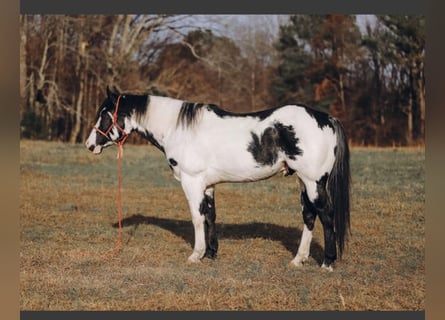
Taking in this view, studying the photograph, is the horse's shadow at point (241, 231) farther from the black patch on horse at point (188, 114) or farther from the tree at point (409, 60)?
the tree at point (409, 60)

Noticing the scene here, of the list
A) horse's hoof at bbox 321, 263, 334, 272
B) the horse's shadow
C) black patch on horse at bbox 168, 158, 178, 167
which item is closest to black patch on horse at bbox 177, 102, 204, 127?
black patch on horse at bbox 168, 158, 178, 167

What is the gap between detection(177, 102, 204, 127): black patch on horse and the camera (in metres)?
6.62

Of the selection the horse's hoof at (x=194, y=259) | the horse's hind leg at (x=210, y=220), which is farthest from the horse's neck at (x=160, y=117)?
the horse's hoof at (x=194, y=259)

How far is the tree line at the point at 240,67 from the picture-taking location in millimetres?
21875

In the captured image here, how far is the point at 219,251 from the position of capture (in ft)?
23.6

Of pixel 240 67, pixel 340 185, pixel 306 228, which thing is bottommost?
pixel 306 228

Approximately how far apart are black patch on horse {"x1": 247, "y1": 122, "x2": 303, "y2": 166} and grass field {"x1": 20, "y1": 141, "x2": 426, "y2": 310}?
1163 millimetres

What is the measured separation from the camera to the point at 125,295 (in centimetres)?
555

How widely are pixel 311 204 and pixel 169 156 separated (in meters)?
1.60

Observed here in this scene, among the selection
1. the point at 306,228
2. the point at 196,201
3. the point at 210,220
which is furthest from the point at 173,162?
the point at 306,228

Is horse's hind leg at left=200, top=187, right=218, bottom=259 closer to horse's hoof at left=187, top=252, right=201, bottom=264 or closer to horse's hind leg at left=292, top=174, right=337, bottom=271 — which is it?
horse's hoof at left=187, top=252, right=201, bottom=264

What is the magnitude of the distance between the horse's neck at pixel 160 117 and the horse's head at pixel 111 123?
8.0 inches

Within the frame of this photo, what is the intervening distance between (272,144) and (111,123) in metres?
1.86

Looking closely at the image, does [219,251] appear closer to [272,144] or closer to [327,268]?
[327,268]
